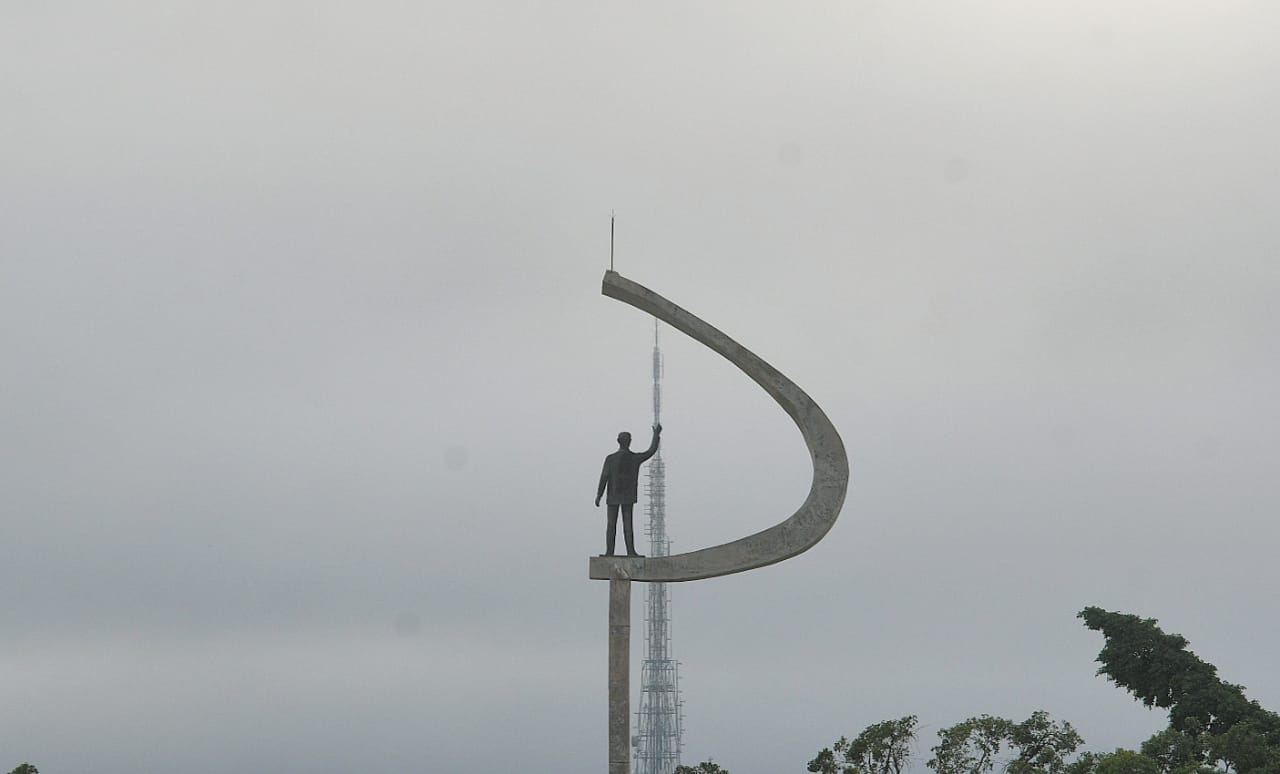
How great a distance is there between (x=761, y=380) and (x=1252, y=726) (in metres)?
18.4

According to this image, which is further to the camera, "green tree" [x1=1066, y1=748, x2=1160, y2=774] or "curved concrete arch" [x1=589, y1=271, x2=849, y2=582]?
"green tree" [x1=1066, y1=748, x2=1160, y2=774]

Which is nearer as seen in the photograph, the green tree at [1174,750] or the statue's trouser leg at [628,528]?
the statue's trouser leg at [628,528]

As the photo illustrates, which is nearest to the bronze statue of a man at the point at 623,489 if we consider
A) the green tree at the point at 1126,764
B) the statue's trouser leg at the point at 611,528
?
the statue's trouser leg at the point at 611,528

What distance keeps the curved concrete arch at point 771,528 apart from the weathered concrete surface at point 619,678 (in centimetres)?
29

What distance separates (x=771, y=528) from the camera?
22.5 m

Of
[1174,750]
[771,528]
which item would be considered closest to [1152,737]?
Result: [1174,750]

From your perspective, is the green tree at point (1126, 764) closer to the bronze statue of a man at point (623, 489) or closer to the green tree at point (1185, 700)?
the green tree at point (1185, 700)

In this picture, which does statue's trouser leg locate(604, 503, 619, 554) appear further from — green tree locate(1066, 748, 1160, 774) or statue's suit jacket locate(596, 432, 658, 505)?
green tree locate(1066, 748, 1160, 774)

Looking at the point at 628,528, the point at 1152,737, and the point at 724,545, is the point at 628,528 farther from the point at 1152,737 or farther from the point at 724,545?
the point at 1152,737

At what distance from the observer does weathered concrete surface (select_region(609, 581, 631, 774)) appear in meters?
22.2

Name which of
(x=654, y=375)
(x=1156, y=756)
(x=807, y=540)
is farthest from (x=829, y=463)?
(x=1156, y=756)

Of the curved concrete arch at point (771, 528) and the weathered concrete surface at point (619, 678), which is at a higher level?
the curved concrete arch at point (771, 528)

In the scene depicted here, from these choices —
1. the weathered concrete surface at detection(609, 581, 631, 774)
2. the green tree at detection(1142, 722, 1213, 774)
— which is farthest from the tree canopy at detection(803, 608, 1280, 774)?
the weathered concrete surface at detection(609, 581, 631, 774)

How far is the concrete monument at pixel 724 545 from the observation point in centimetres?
2234
